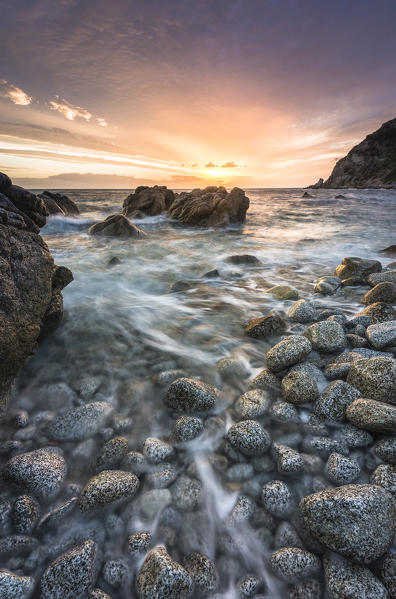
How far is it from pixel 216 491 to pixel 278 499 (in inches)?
18.1

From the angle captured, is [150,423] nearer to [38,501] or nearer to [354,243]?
[38,501]

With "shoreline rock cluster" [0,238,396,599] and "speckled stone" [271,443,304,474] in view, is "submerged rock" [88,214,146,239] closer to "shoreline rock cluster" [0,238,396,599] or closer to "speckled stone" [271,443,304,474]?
"shoreline rock cluster" [0,238,396,599]

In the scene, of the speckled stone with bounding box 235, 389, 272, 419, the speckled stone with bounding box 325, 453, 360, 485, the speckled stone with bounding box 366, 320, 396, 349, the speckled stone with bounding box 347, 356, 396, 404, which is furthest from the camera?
the speckled stone with bounding box 366, 320, 396, 349

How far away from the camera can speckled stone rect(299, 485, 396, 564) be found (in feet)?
5.01

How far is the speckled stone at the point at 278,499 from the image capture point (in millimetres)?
1875

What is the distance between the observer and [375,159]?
260 feet

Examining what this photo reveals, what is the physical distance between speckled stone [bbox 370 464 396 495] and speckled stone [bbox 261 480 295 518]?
0.62 meters

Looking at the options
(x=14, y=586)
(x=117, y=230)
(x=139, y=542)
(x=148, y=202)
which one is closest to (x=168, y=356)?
(x=139, y=542)


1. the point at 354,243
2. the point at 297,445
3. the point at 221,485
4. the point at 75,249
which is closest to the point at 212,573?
the point at 221,485

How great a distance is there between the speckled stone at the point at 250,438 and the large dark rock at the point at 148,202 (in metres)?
20.0

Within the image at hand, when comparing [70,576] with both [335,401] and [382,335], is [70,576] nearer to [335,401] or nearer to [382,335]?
[335,401]

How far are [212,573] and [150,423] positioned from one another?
1.23 m

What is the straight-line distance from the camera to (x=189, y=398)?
270 centimetres

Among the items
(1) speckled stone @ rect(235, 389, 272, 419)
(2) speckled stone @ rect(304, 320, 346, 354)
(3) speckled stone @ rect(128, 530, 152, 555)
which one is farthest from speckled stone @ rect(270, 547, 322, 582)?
(2) speckled stone @ rect(304, 320, 346, 354)
